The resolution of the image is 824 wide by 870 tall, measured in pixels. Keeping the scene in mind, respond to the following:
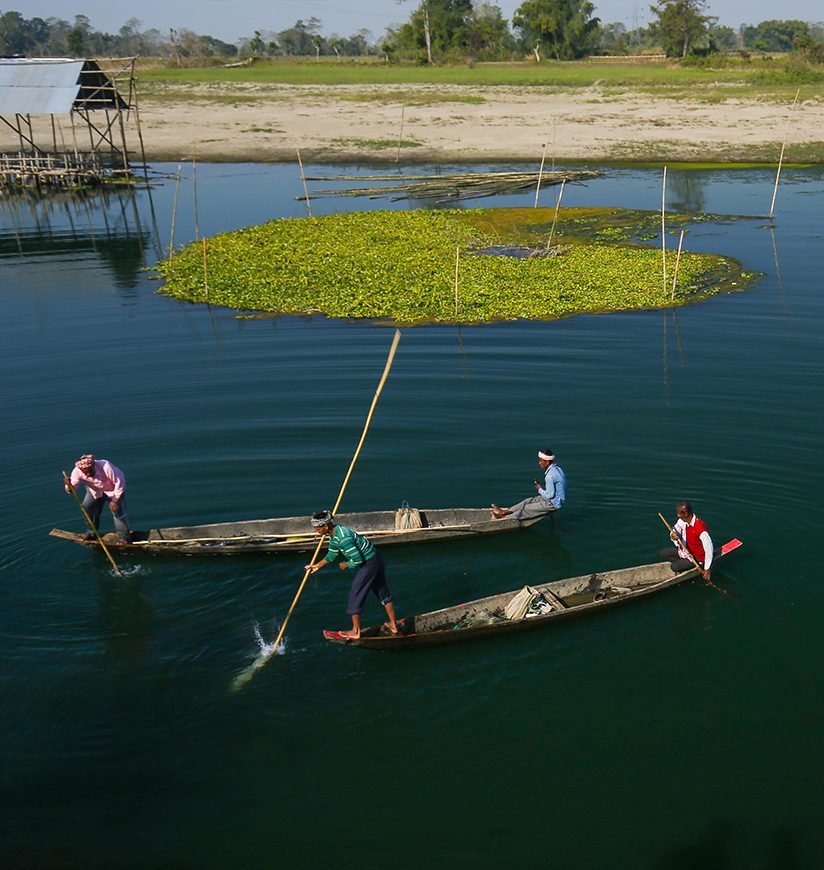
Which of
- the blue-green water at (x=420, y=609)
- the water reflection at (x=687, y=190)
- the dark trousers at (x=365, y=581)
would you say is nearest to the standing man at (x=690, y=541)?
the blue-green water at (x=420, y=609)

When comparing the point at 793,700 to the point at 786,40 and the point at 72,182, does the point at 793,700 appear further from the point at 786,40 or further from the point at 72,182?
the point at 786,40

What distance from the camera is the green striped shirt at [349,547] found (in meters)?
12.6

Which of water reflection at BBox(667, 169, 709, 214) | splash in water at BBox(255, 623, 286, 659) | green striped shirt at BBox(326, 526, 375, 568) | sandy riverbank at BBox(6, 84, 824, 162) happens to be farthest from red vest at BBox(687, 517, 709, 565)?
sandy riverbank at BBox(6, 84, 824, 162)

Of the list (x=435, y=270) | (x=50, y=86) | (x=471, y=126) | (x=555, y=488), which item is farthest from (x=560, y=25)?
(x=555, y=488)

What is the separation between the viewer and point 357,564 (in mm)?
12789

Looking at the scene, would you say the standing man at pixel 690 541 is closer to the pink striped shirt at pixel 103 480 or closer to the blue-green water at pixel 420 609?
the blue-green water at pixel 420 609

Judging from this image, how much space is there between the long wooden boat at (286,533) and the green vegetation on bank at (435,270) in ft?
42.5

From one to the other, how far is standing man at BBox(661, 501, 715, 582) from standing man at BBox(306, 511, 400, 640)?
4770mm

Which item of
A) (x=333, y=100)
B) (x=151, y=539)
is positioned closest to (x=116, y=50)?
(x=333, y=100)

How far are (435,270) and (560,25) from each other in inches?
3325

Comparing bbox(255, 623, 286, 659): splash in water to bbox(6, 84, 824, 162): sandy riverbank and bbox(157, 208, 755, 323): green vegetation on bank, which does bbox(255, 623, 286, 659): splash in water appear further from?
bbox(6, 84, 824, 162): sandy riverbank

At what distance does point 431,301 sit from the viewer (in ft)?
96.9

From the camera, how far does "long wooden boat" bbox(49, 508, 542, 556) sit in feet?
50.5

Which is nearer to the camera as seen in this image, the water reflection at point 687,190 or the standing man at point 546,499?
the standing man at point 546,499
